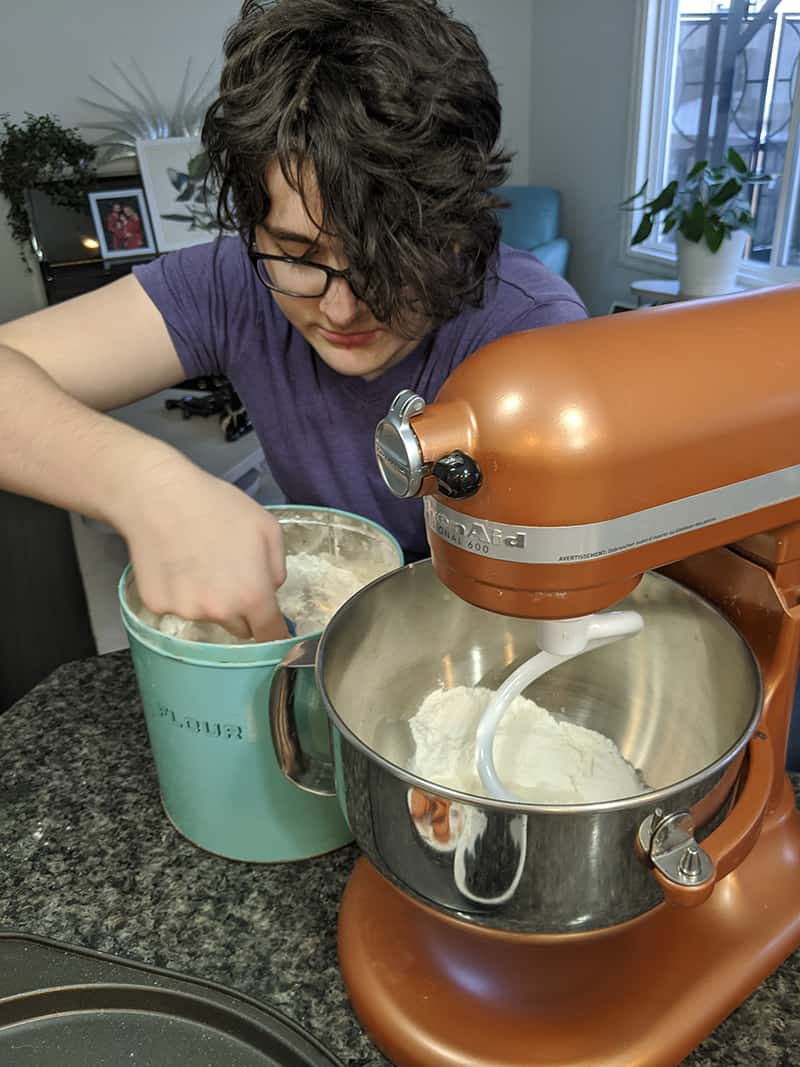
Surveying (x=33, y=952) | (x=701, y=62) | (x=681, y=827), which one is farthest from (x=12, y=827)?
(x=701, y=62)

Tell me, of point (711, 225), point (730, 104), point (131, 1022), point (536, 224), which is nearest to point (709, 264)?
point (711, 225)

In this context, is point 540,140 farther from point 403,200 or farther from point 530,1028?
point 530,1028

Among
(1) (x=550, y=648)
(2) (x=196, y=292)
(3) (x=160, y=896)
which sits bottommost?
(3) (x=160, y=896)

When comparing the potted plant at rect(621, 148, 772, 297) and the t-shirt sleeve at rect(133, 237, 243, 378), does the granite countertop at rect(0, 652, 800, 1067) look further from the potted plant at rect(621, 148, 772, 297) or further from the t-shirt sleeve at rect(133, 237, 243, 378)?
the potted plant at rect(621, 148, 772, 297)

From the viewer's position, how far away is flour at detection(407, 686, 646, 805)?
0.61m

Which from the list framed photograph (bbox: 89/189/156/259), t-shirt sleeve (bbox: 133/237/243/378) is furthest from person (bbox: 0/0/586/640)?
framed photograph (bbox: 89/189/156/259)

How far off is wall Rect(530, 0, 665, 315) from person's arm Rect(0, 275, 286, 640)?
324cm

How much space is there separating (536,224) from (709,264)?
132 centimetres

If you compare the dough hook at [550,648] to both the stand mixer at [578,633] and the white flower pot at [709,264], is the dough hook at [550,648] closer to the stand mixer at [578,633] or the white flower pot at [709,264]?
the stand mixer at [578,633]

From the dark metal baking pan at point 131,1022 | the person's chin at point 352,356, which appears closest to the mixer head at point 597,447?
the dark metal baking pan at point 131,1022

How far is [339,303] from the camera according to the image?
78 cm

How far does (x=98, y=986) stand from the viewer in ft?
1.84

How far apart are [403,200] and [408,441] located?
38 cm

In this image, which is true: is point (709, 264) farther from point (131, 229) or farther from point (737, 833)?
point (737, 833)
